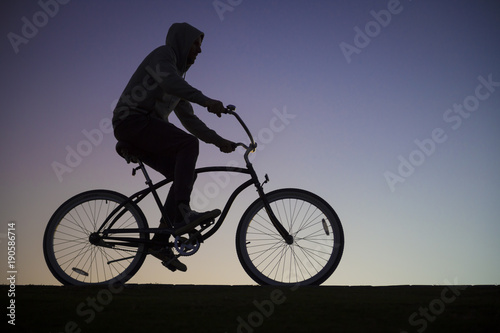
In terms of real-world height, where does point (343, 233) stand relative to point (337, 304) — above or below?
above

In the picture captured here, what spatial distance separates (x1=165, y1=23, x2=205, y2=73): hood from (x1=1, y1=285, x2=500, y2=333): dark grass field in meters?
2.18

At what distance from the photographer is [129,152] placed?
13.8ft

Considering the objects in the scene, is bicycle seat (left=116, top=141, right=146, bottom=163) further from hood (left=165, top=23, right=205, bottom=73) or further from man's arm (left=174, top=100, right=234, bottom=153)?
hood (left=165, top=23, right=205, bottom=73)

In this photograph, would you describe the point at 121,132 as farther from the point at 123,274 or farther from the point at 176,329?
the point at 176,329

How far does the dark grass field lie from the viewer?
8.15ft

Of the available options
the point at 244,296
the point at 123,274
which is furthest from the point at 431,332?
the point at 123,274

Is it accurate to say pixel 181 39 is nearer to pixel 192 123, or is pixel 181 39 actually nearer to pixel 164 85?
pixel 164 85

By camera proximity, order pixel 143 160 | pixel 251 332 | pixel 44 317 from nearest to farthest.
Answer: pixel 251 332 < pixel 44 317 < pixel 143 160

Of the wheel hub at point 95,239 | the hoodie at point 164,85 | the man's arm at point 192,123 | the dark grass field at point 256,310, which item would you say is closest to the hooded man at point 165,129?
the hoodie at point 164,85

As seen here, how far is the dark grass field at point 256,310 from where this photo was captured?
2.48m

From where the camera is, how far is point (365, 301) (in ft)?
10.1

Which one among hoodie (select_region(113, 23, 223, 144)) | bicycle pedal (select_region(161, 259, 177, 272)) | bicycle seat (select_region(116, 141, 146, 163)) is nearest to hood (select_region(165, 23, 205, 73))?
hoodie (select_region(113, 23, 223, 144))

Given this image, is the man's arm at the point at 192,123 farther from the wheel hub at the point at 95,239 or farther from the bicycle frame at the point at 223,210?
the wheel hub at the point at 95,239

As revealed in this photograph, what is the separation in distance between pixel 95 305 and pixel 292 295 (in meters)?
1.36
